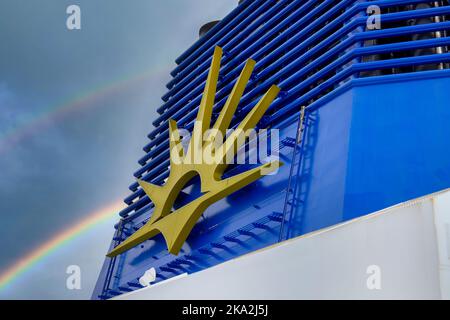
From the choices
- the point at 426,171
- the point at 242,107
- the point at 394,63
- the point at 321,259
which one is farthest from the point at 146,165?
the point at 321,259

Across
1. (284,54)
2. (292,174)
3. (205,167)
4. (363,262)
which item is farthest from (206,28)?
(363,262)

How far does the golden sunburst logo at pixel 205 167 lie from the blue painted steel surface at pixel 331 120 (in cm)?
72

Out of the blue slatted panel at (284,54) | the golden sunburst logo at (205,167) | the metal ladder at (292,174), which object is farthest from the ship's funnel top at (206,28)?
the metal ladder at (292,174)

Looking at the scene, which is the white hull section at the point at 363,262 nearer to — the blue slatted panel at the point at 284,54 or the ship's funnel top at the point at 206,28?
the blue slatted panel at the point at 284,54

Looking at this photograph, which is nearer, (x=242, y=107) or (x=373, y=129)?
(x=373, y=129)

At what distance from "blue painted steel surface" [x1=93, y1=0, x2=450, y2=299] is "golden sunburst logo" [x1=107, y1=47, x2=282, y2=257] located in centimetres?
72

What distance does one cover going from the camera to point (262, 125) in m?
21.9

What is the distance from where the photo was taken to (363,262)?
21.9 feet

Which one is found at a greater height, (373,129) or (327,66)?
(327,66)

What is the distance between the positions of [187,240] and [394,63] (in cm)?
875

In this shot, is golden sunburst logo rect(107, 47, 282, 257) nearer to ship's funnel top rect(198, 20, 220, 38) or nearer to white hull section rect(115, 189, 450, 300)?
ship's funnel top rect(198, 20, 220, 38)

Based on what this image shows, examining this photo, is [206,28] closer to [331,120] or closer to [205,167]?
[205,167]

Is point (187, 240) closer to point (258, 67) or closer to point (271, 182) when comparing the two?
point (271, 182)
